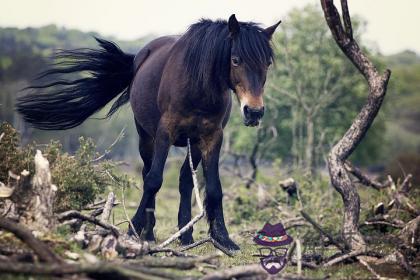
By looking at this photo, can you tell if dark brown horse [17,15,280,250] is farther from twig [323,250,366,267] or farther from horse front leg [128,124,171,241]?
twig [323,250,366,267]

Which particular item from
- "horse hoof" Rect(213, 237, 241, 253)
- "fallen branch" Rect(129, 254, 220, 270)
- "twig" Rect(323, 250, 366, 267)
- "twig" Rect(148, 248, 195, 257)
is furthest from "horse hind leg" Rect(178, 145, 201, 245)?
"fallen branch" Rect(129, 254, 220, 270)

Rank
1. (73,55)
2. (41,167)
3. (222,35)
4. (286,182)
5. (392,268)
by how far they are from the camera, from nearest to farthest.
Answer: (41,167)
(392,268)
(222,35)
(73,55)
(286,182)

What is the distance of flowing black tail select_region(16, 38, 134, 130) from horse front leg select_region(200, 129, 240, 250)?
Answer: 2.39 metres

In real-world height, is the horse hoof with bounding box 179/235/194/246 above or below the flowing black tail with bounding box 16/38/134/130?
below

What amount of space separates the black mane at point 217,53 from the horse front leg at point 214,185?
2.44ft

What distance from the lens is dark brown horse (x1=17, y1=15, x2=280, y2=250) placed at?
793 cm

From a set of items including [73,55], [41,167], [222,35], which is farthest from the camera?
[73,55]

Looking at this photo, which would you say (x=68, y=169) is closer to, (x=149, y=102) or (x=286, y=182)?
(x=149, y=102)

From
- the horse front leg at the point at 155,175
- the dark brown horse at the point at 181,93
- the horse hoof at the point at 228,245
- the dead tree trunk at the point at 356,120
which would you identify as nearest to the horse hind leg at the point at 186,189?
the dark brown horse at the point at 181,93

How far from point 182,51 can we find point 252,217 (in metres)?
6.36

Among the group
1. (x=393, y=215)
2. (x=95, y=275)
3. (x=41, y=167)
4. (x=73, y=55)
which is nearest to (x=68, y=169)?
(x=73, y=55)

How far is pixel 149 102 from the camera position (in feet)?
30.5

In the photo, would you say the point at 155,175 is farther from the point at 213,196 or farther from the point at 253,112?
the point at 253,112

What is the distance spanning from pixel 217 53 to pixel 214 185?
1768mm
